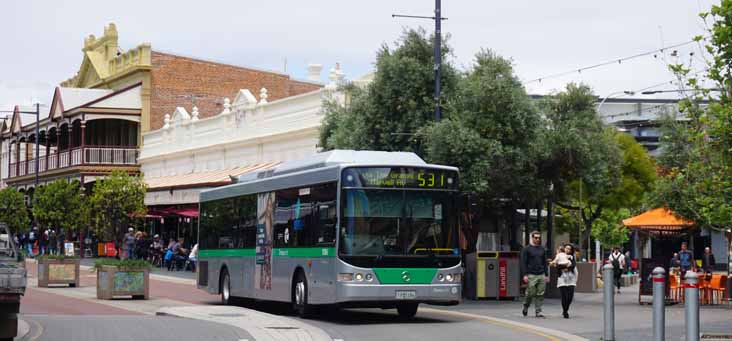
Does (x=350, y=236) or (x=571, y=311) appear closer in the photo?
(x=350, y=236)

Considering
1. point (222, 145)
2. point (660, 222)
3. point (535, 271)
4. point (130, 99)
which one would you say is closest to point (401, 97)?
point (660, 222)

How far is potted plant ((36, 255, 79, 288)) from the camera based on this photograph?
33500 mm

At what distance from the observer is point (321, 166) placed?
21.9 meters

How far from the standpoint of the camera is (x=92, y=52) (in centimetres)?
7094

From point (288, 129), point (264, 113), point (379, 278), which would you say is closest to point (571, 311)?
point (379, 278)

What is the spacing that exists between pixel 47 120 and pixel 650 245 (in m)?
38.2

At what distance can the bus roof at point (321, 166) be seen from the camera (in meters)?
20.6

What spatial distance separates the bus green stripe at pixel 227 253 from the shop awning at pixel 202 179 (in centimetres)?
1438

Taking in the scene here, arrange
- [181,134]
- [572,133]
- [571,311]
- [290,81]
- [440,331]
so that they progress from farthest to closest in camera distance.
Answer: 1. [290,81]
2. [181,134]
3. [572,133]
4. [571,311]
5. [440,331]

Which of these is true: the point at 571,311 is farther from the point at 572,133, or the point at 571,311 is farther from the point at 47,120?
the point at 47,120

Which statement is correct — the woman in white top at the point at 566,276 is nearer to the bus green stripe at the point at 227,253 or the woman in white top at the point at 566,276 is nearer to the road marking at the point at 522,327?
the road marking at the point at 522,327

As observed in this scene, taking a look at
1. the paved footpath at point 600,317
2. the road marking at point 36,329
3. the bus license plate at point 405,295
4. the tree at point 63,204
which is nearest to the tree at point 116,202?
the tree at point 63,204

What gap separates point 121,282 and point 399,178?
9745 millimetres

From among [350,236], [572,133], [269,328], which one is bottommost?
[269,328]
